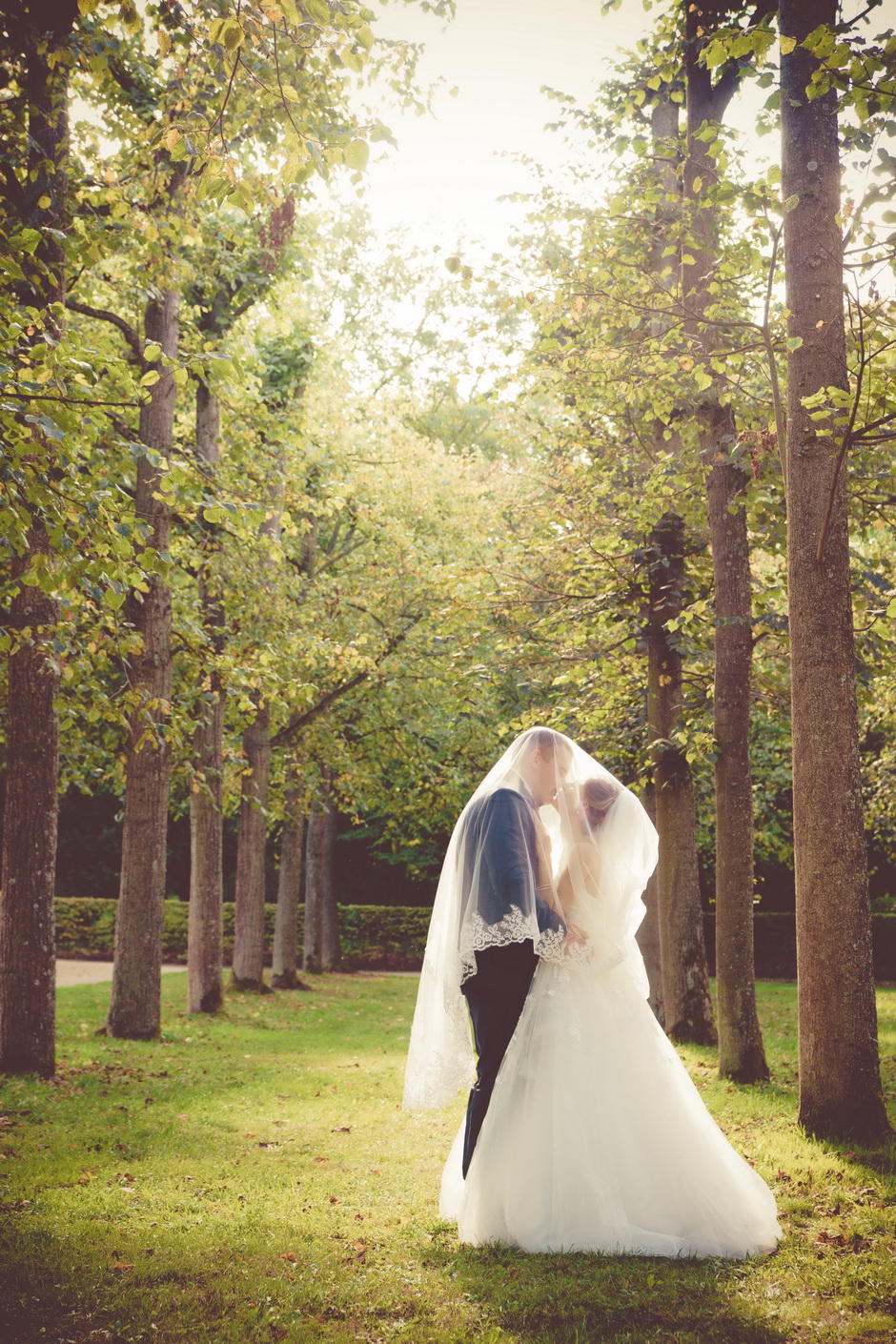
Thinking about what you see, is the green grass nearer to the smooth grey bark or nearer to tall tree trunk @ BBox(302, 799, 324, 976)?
tall tree trunk @ BBox(302, 799, 324, 976)

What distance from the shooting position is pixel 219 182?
5.29 meters

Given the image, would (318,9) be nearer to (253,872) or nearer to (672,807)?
(672,807)

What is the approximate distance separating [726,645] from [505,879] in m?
5.08

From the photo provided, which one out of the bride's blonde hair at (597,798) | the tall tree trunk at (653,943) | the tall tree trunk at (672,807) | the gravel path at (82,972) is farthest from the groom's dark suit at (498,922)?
the gravel path at (82,972)

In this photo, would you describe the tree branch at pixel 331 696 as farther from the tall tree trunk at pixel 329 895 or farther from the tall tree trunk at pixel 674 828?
the tall tree trunk at pixel 674 828

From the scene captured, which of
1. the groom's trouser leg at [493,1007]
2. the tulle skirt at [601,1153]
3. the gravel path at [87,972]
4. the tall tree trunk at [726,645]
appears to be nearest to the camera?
the tulle skirt at [601,1153]

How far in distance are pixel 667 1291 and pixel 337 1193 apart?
8.11 feet

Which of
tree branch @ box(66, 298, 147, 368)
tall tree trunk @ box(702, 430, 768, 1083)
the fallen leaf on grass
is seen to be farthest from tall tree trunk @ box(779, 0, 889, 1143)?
tree branch @ box(66, 298, 147, 368)

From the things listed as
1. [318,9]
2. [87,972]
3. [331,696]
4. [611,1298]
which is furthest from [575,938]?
[87,972]

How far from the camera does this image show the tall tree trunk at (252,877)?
18172 millimetres

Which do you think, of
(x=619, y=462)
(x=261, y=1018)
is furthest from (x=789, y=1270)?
(x=261, y=1018)

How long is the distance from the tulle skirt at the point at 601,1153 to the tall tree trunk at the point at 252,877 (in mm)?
13670

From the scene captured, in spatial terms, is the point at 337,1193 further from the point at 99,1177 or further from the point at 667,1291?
the point at 667,1291

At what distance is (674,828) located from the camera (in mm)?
11430
